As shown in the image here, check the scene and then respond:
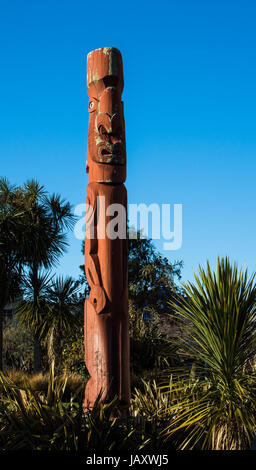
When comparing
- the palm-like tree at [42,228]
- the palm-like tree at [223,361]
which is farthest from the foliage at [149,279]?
the palm-like tree at [223,361]

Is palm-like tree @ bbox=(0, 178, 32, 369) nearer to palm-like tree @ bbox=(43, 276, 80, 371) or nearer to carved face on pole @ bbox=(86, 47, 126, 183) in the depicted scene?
palm-like tree @ bbox=(43, 276, 80, 371)

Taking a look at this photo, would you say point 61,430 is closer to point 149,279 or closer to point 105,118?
point 105,118

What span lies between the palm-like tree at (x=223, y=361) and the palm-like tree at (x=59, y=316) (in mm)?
10114

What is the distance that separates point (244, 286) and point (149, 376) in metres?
5.97

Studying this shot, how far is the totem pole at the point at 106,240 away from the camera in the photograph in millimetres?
6527

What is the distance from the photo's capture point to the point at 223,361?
650 cm

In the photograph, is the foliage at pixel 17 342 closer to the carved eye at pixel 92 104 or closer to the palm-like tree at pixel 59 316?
the palm-like tree at pixel 59 316

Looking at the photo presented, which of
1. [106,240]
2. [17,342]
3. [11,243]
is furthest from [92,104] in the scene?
[17,342]

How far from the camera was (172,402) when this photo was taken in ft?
24.0

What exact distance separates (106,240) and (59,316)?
34.9ft

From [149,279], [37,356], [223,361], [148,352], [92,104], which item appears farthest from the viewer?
[149,279]

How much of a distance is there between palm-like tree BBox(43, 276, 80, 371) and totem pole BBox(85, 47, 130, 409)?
1021 centimetres
